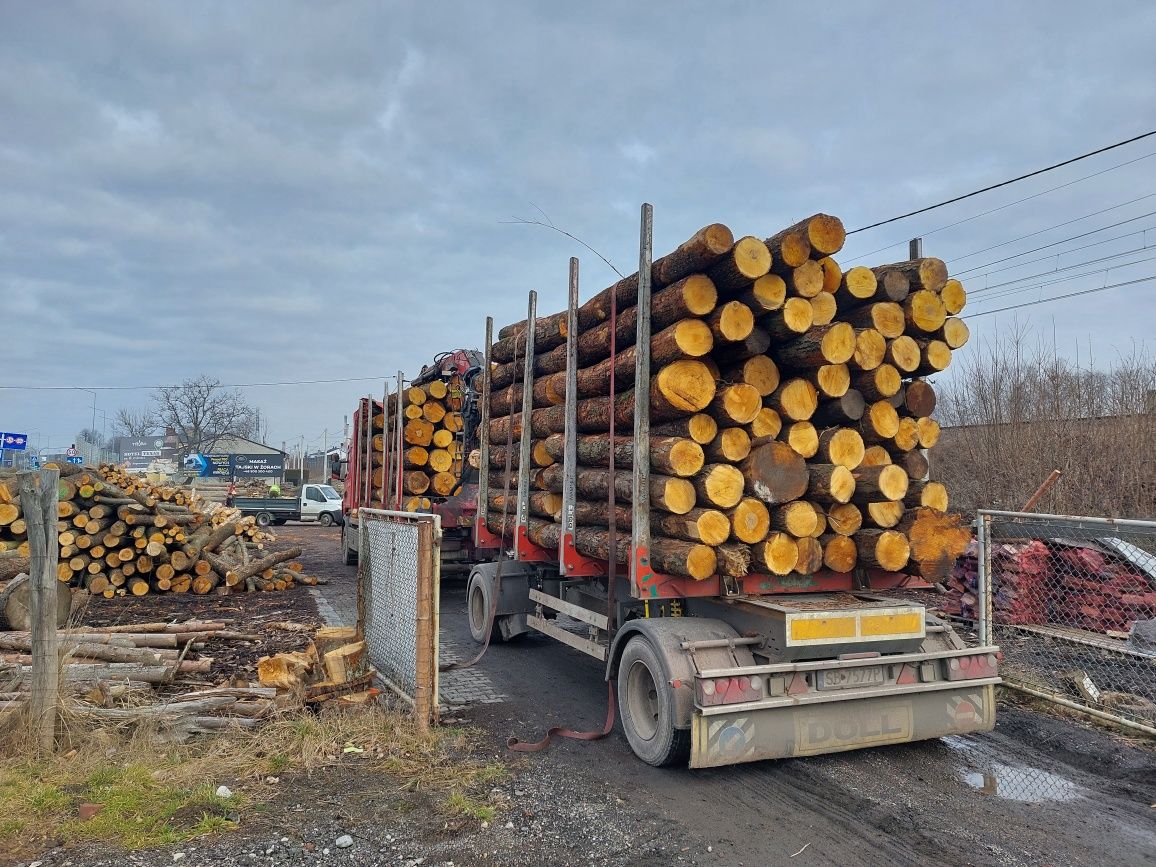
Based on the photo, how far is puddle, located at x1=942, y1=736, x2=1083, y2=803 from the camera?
4375 mm

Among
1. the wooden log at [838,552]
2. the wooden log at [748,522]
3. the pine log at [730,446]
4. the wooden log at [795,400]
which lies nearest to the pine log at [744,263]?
the wooden log at [795,400]

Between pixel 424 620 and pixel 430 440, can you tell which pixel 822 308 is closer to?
pixel 424 620

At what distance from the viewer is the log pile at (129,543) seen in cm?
1068

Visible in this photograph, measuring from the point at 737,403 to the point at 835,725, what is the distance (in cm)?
205

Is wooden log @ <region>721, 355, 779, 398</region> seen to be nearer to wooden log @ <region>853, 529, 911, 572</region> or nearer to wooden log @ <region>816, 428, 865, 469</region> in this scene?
wooden log @ <region>816, 428, 865, 469</region>

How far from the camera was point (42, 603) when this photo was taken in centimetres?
460

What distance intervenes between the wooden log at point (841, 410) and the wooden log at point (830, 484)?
1.30ft

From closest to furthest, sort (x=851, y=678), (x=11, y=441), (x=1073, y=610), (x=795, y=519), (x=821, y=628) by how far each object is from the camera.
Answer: (x=821, y=628)
(x=851, y=678)
(x=795, y=519)
(x=1073, y=610)
(x=11, y=441)

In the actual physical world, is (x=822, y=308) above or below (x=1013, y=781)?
above

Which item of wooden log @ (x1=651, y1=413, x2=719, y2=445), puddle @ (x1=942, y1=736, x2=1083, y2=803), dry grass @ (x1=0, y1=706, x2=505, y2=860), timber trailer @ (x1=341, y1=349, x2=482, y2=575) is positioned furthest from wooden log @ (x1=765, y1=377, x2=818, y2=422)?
timber trailer @ (x1=341, y1=349, x2=482, y2=575)

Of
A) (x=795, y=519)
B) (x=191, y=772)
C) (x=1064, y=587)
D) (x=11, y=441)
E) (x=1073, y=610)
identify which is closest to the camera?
(x=191, y=772)

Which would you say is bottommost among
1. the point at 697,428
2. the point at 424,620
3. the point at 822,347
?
the point at 424,620

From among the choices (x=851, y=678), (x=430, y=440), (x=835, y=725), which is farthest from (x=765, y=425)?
(x=430, y=440)

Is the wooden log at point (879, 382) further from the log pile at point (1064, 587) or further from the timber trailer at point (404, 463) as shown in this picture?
the timber trailer at point (404, 463)
